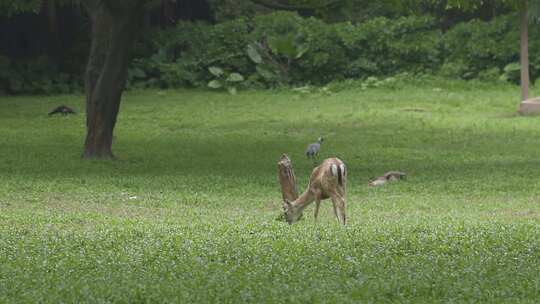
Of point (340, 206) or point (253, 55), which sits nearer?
point (340, 206)

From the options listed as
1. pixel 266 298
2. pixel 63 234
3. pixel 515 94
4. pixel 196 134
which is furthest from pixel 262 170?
pixel 515 94

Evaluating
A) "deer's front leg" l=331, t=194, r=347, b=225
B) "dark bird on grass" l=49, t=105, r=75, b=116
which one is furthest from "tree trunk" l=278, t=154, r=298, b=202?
"dark bird on grass" l=49, t=105, r=75, b=116

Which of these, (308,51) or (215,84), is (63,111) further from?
(308,51)

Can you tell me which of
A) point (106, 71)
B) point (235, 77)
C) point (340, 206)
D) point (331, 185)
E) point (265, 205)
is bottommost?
point (235, 77)

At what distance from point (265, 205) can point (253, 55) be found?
740 inches

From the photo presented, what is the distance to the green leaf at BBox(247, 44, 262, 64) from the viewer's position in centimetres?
3256

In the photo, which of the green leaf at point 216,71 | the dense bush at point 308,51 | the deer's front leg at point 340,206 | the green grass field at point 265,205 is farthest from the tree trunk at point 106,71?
the dense bush at point 308,51

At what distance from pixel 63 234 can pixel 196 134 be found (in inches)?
504

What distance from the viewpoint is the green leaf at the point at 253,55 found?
32.6 m

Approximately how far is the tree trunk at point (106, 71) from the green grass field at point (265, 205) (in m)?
0.49

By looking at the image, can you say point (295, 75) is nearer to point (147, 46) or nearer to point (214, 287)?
point (147, 46)

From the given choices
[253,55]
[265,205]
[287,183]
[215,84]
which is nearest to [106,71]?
[265,205]

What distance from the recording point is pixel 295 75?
108 ft

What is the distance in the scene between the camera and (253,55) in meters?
32.6
